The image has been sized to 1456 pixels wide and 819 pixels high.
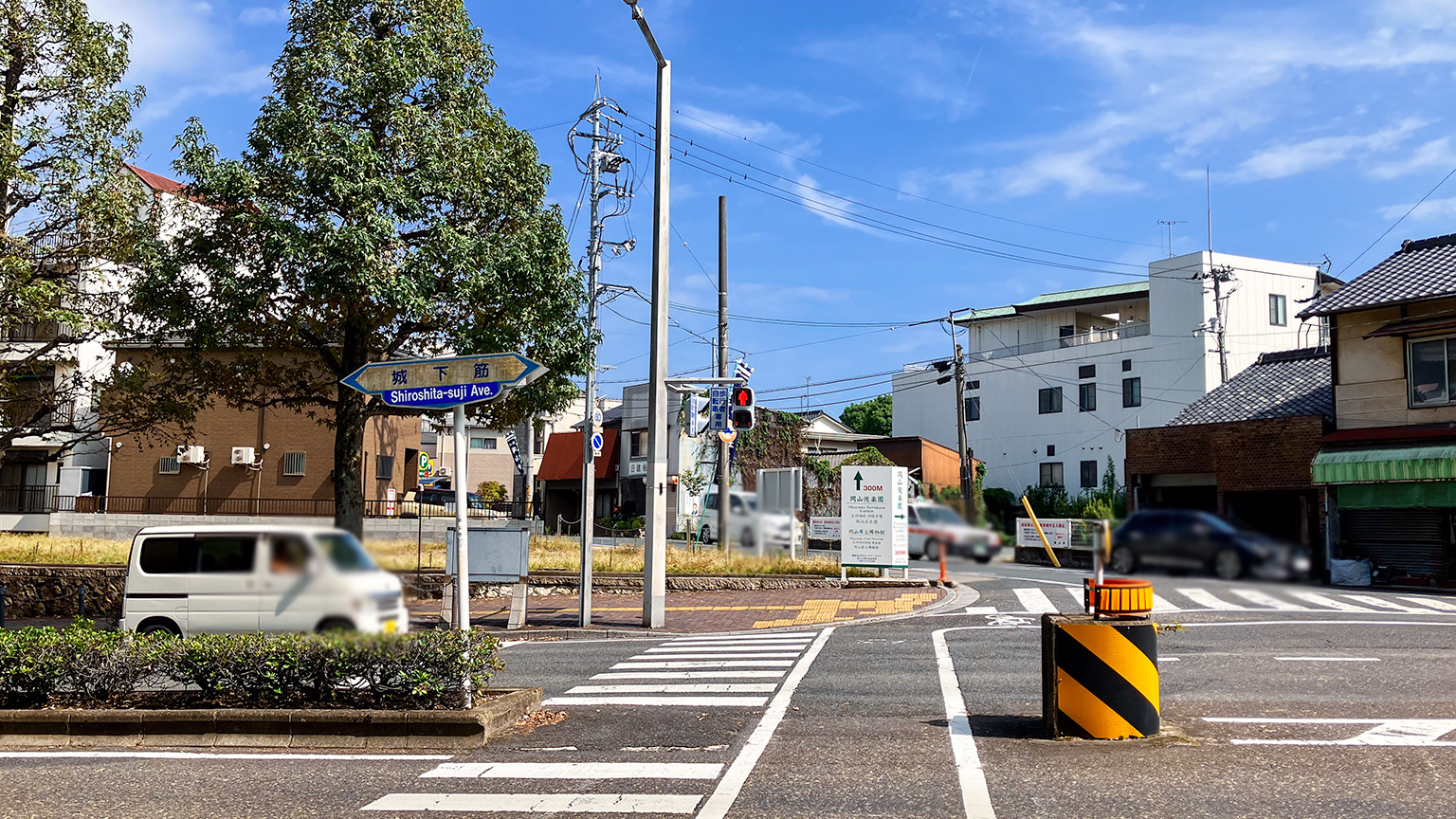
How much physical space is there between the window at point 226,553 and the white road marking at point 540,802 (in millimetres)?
5294

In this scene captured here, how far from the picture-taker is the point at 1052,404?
20.6ft

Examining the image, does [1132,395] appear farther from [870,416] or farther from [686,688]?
[870,416]

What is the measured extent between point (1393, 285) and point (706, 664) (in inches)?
483

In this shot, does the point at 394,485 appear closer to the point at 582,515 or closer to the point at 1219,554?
the point at 1219,554

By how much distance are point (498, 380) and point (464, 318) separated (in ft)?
40.0

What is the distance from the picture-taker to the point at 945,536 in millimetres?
3092

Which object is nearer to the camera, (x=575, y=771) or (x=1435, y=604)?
(x=575, y=771)

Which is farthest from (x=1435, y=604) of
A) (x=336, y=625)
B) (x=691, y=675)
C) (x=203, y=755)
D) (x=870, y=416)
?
(x=870, y=416)

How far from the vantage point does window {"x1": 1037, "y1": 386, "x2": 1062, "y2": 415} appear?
5840 mm

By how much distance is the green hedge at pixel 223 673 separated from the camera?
31.7 ft

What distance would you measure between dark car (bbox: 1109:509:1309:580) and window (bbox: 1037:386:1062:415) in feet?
10.2

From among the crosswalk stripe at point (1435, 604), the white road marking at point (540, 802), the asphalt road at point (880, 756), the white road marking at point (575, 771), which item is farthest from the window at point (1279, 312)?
the crosswalk stripe at point (1435, 604)

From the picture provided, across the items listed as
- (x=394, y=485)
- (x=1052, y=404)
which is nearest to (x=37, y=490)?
(x=394, y=485)

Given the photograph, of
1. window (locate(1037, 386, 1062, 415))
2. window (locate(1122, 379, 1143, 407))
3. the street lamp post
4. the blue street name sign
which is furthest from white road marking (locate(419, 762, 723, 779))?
the street lamp post
